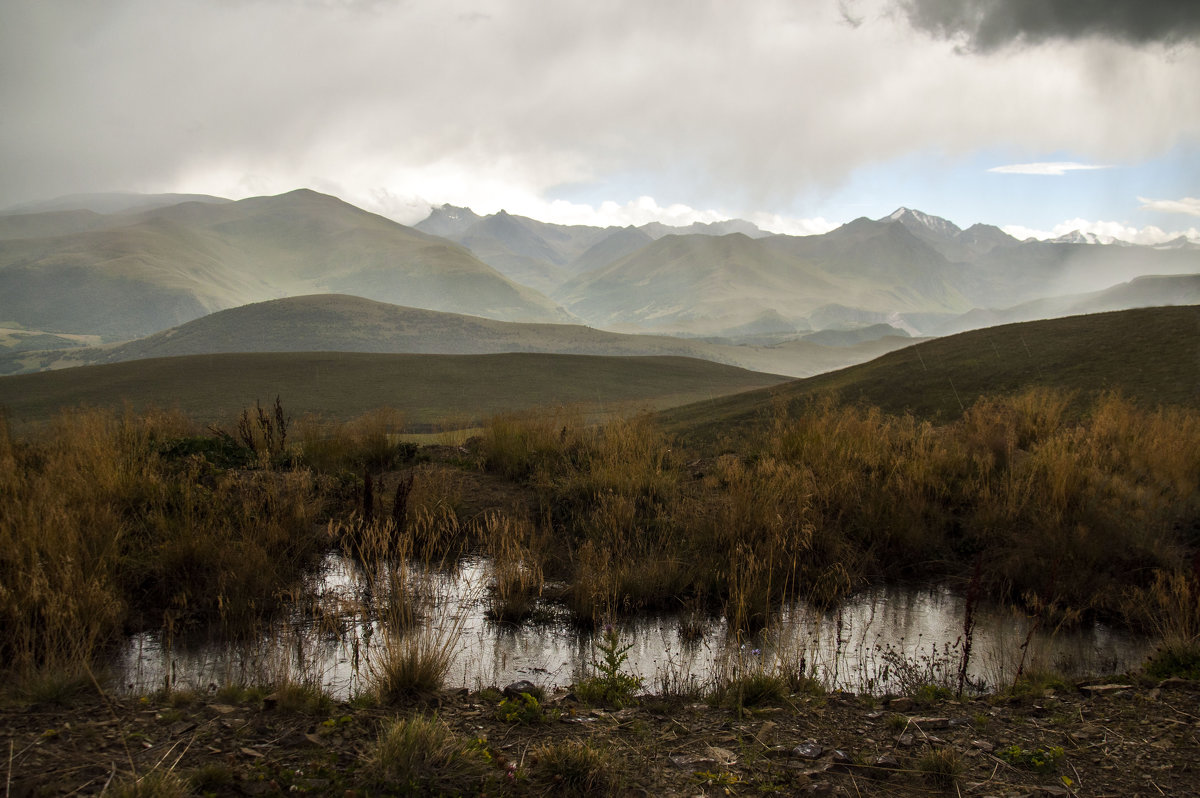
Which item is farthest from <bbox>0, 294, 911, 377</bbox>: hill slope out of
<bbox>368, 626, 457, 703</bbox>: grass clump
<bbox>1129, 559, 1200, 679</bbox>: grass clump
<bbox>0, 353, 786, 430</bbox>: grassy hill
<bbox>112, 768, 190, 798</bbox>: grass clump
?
<bbox>112, 768, 190, 798</bbox>: grass clump

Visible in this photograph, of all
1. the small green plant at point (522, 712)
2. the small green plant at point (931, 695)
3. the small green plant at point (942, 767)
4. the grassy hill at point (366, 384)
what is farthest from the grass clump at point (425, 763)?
the grassy hill at point (366, 384)

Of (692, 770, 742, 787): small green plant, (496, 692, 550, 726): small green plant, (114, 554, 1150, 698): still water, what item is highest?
(496, 692, 550, 726): small green plant

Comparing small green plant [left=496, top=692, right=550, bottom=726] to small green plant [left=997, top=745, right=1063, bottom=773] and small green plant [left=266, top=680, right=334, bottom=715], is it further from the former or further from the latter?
small green plant [left=997, top=745, right=1063, bottom=773]

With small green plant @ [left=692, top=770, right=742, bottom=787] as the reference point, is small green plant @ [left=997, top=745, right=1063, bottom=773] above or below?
below

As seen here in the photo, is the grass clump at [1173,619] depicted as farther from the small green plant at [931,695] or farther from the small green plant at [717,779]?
the small green plant at [717,779]

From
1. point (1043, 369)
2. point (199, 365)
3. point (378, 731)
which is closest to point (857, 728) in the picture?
point (378, 731)

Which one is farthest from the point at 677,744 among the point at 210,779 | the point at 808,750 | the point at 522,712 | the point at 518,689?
the point at 210,779

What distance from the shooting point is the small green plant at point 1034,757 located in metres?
3.46

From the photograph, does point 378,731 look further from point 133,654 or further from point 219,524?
point 219,524

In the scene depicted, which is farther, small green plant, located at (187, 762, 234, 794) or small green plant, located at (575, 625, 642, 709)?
small green plant, located at (575, 625, 642, 709)

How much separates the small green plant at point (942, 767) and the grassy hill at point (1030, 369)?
1035 cm

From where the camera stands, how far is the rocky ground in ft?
10.6

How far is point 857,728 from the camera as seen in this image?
3949 millimetres

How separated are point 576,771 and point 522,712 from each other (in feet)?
2.62
